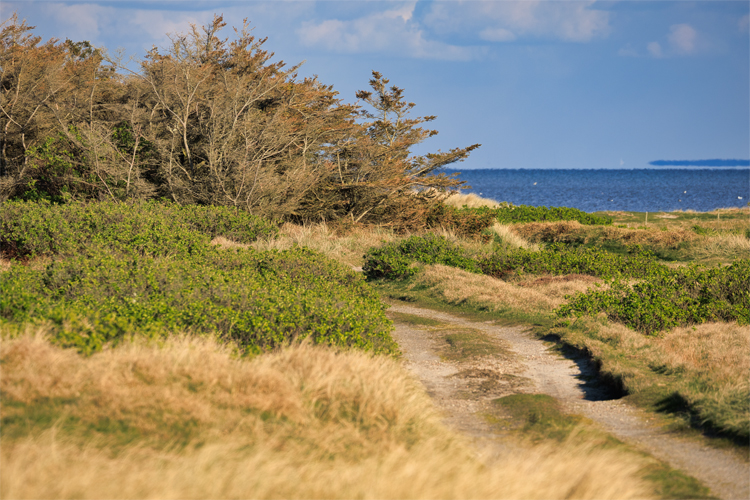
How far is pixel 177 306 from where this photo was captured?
6801mm

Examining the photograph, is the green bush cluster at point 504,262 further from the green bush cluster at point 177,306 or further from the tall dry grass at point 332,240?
the green bush cluster at point 177,306

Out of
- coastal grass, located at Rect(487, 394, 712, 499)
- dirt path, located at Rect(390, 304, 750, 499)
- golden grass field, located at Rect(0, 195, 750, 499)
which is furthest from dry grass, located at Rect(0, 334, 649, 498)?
dirt path, located at Rect(390, 304, 750, 499)

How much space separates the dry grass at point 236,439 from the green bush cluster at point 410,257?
8478mm

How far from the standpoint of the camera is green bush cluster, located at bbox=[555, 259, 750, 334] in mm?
8930

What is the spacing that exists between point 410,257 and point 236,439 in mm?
11269

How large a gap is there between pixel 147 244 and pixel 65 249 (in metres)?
1.49

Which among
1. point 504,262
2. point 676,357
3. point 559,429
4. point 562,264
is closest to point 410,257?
point 504,262

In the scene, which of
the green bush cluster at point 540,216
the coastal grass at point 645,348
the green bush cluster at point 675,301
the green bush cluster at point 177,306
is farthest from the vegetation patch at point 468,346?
the green bush cluster at point 540,216

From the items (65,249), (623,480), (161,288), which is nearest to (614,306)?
(623,480)

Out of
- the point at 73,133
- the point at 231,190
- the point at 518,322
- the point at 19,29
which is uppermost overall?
the point at 19,29

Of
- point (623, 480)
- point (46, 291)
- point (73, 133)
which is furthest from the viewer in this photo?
point (73, 133)

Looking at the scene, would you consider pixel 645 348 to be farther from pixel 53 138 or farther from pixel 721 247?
pixel 53 138

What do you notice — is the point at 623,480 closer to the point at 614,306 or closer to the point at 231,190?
the point at 614,306

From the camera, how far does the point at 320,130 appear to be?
2102 centimetres
